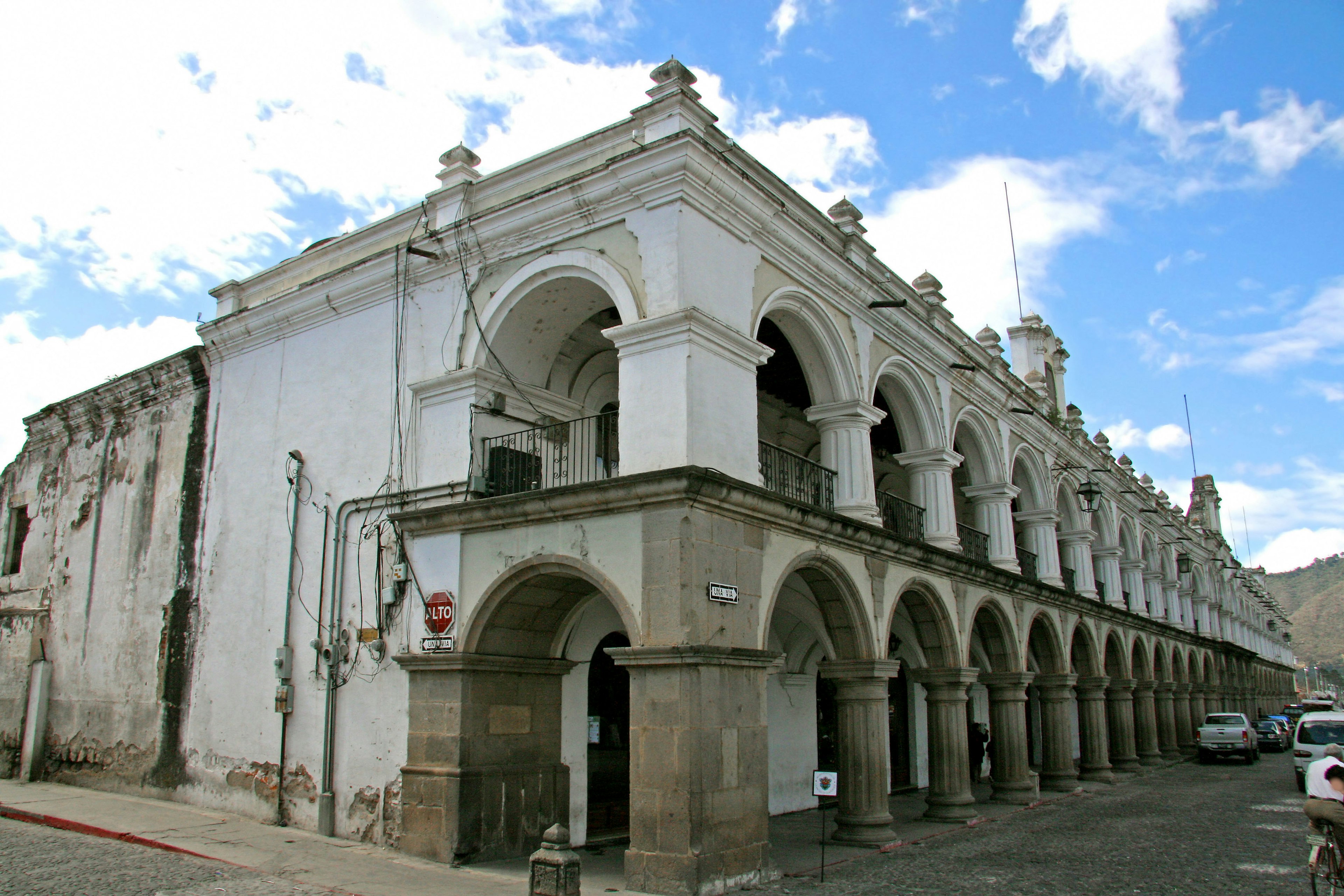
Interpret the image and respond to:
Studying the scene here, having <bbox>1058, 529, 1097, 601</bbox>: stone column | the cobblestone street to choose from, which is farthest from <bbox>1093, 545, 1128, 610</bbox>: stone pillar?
the cobblestone street

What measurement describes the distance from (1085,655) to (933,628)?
8301 mm

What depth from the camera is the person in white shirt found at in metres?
7.61

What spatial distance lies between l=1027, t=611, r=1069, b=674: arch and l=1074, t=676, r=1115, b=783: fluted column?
238cm

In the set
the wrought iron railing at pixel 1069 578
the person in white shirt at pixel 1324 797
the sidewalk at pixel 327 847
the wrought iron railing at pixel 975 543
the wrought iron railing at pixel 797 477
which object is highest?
the wrought iron railing at pixel 797 477

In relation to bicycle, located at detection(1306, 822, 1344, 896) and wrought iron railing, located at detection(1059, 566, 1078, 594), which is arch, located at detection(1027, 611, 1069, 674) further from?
bicycle, located at detection(1306, 822, 1344, 896)

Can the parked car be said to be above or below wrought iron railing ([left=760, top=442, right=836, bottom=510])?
below

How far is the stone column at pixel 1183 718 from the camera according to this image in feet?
94.9

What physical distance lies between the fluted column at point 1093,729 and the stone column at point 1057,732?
1993mm

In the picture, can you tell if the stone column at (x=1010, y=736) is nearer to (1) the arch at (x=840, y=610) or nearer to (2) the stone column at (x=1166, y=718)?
(1) the arch at (x=840, y=610)

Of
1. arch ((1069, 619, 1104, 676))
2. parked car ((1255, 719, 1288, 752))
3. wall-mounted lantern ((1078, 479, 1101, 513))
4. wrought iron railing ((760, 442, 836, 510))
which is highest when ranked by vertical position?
wall-mounted lantern ((1078, 479, 1101, 513))

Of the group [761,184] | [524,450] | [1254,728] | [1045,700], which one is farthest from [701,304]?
[1254,728]

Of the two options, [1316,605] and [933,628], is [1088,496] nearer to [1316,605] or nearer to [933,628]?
[933,628]

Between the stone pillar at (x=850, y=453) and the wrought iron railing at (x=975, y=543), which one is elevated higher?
the stone pillar at (x=850, y=453)

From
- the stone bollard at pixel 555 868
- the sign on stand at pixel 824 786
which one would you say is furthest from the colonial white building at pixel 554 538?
the stone bollard at pixel 555 868
